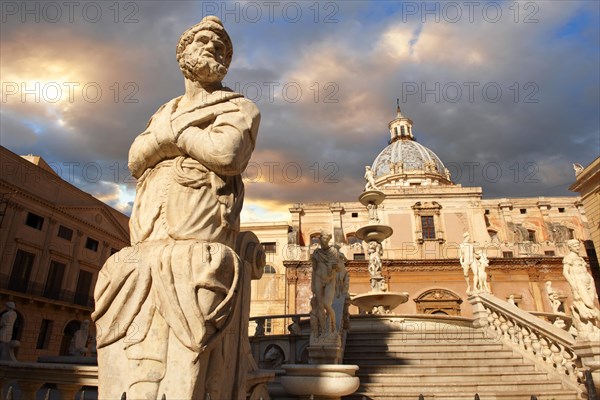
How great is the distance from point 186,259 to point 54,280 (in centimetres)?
2673

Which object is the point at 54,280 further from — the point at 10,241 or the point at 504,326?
the point at 504,326

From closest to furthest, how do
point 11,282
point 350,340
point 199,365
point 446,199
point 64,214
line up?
point 199,365, point 350,340, point 11,282, point 64,214, point 446,199

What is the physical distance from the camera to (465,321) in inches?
407

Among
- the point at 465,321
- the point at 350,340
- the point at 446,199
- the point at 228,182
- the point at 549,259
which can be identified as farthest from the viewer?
the point at 446,199

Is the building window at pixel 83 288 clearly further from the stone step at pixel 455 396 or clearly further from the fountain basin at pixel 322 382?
the fountain basin at pixel 322 382

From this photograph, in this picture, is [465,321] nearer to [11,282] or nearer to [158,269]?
[158,269]

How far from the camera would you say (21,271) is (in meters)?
21.8

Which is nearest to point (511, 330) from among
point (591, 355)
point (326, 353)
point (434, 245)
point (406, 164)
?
point (591, 355)

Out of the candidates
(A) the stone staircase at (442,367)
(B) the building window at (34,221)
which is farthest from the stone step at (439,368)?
(B) the building window at (34,221)

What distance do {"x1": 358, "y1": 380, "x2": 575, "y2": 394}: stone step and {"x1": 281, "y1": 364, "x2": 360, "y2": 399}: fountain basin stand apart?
72.5 inches

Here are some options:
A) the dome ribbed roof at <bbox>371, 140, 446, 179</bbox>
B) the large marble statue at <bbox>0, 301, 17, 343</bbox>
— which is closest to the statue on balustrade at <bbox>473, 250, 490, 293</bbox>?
the large marble statue at <bbox>0, 301, 17, 343</bbox>

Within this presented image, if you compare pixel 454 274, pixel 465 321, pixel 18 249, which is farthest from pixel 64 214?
pixel 454 274

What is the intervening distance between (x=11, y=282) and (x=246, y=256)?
80.0ft

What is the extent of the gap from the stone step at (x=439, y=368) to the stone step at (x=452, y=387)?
63 cm
